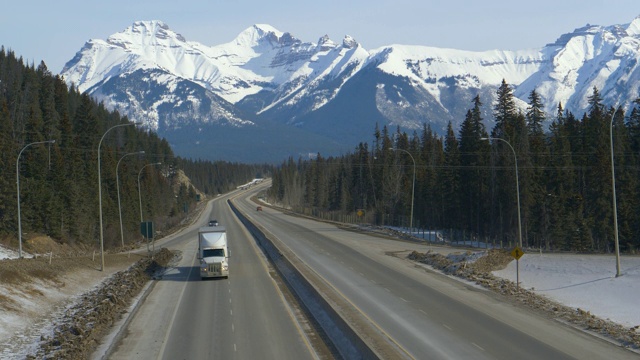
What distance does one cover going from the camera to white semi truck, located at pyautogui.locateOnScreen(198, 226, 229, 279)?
151 ft

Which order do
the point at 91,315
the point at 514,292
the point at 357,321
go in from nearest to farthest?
1. the point at 357,321
2. the point at 91,315
3. the point at 514,292

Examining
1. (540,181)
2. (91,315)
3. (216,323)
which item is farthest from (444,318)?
(540,181)

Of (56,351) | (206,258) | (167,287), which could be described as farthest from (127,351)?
(206,258)

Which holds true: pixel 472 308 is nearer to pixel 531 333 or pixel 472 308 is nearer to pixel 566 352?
pixel 531 333

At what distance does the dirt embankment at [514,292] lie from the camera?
28.2m

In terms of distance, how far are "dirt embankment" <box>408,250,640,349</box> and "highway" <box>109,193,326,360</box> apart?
10.9 m

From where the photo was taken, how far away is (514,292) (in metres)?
39.0

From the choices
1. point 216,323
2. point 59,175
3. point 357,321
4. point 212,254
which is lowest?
point 216,323

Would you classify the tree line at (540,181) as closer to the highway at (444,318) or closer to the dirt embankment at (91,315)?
the highway at (444,318)

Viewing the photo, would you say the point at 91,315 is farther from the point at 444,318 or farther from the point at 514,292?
the point at 514,292

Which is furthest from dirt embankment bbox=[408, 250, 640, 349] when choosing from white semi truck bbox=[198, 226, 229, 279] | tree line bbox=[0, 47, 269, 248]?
tree line bbox=[0, 47, 269, 248]

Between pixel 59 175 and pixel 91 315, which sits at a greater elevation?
pixel 59 175

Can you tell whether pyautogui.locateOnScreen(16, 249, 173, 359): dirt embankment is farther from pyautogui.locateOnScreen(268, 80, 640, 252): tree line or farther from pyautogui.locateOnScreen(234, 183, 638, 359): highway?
pyautogui.locateOnScreen(268, 80, 640, 252): tree line

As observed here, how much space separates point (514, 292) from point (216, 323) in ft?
54.1
